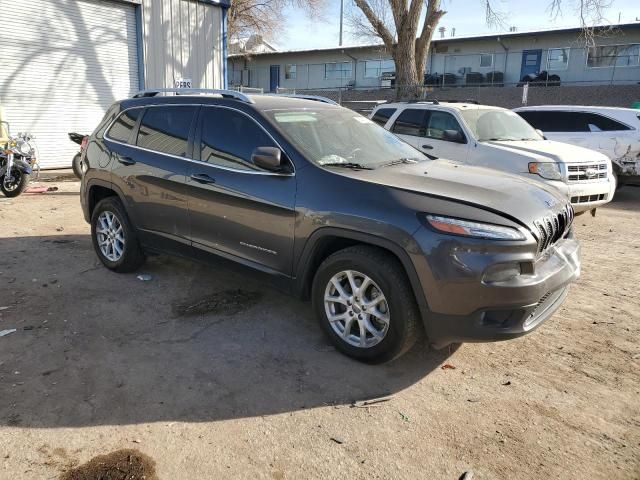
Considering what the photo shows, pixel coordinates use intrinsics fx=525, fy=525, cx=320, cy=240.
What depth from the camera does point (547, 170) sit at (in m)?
7.54

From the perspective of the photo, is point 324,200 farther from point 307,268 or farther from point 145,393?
point 145,393

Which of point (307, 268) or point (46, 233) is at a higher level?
point (307, 268)

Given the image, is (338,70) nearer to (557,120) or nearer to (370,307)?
(557,120)

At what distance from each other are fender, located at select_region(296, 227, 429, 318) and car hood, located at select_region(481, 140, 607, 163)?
515 cm

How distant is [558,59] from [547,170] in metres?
25.4

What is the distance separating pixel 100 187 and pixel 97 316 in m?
1.78

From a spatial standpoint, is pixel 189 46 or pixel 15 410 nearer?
pixel 15 410

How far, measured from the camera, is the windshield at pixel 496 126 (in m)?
8.52

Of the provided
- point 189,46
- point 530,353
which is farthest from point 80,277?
point 189,46

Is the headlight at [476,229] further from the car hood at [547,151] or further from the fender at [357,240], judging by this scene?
the car hood at [547,151]

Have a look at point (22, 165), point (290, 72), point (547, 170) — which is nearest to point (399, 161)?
point (547, 170)

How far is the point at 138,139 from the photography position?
201 inches

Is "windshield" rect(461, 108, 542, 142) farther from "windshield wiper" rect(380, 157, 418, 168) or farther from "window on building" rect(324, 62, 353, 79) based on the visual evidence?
"window on building" rect(324, 62, 353, 79)

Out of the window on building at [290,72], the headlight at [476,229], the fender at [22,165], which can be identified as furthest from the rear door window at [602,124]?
the window on building at [290,72]
